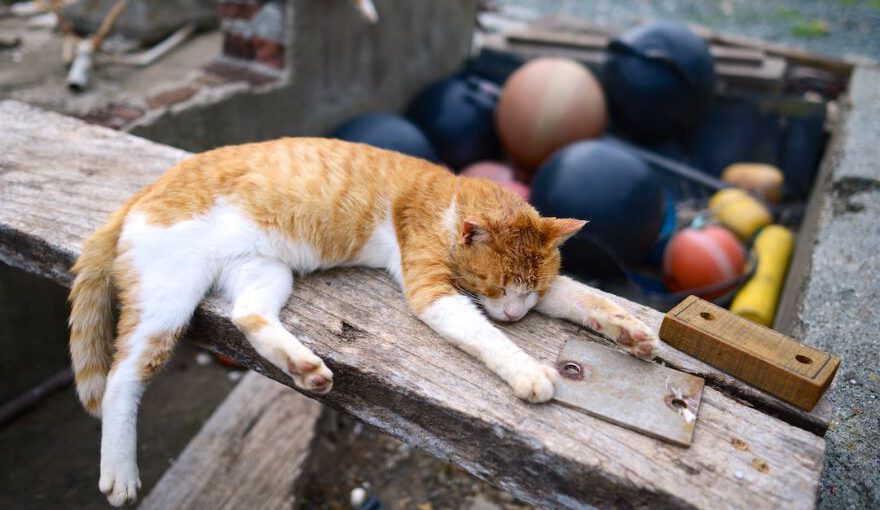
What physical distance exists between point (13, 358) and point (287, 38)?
2.26 metres

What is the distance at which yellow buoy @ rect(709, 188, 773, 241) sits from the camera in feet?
13.9

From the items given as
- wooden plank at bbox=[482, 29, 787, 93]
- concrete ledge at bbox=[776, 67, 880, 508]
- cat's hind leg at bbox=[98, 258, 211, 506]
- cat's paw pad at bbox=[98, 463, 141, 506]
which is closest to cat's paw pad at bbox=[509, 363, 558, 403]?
concrete ledge at bbox=[776, 67, 880, 508]

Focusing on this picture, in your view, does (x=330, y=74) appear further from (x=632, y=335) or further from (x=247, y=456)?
(x=632, y=335)

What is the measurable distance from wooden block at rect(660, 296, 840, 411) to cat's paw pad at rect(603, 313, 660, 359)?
0.09 meters

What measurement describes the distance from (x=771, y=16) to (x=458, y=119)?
6.96m

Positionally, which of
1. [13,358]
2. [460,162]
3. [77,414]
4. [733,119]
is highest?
[733,119]

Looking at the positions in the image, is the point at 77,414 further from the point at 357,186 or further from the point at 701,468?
the point at 701,468

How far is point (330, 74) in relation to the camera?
13.8 feet

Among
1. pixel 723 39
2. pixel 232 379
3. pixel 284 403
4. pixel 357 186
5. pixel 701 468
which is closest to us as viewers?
pixel 701 468

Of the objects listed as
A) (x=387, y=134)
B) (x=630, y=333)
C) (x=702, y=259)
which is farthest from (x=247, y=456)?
(x=702, y=259)

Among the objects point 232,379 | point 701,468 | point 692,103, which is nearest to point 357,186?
point 701,468

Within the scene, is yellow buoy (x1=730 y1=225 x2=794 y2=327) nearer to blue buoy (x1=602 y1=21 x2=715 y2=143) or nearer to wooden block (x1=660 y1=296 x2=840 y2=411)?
blue buoy (x1=602 y1=21 x2=715 y2=143)

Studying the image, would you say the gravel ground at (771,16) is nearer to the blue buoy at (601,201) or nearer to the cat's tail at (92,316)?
the blue buoy at (601,201)

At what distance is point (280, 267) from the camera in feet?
6.19
